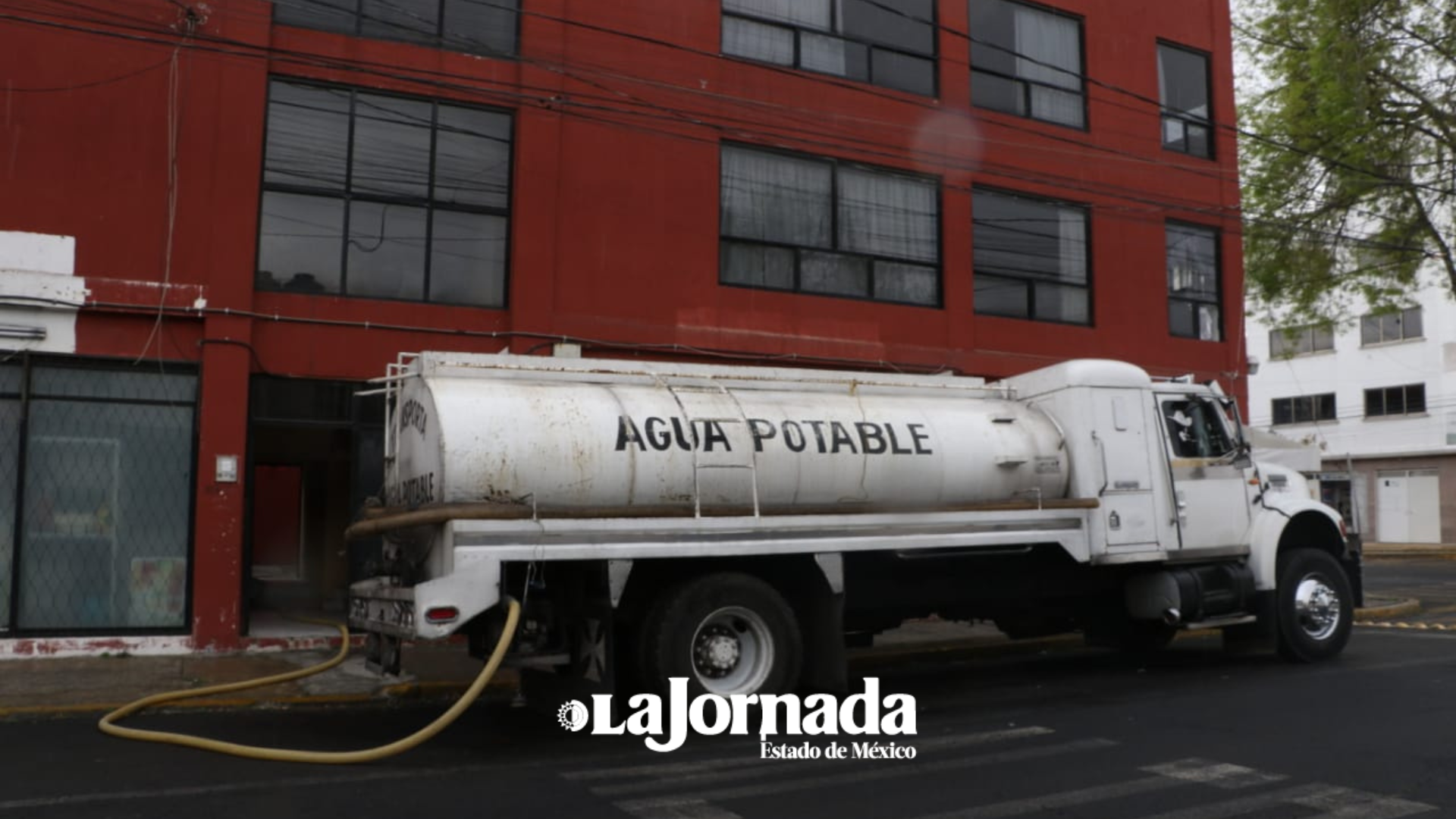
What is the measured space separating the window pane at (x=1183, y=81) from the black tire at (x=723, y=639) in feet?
45.0

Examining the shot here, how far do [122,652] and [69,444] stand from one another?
7.29 ft

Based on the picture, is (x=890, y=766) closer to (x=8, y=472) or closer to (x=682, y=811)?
(x=682, y=811)

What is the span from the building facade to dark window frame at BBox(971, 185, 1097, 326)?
5 cm

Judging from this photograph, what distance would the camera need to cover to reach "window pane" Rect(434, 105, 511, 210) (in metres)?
13.1

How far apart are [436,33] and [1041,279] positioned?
9.36 meters

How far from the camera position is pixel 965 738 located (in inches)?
305

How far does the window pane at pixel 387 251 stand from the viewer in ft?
41.3

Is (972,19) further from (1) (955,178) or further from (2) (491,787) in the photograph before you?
(2) (491,787)

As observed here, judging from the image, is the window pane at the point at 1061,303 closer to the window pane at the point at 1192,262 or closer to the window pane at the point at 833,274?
the window pane at the point at 1192,262

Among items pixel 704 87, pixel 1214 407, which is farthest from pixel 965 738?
pixel 704 87

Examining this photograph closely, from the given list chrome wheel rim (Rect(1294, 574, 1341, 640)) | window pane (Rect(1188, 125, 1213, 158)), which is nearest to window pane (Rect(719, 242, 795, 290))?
chrome wheel rim (Rect(1294, 574, 1341, 640))

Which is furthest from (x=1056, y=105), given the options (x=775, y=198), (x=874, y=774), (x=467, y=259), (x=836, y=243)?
(x=874, y=774)

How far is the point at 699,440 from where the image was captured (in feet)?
27.6

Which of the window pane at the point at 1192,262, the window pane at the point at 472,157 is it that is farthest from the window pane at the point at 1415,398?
the window pane at the point at 472,157
